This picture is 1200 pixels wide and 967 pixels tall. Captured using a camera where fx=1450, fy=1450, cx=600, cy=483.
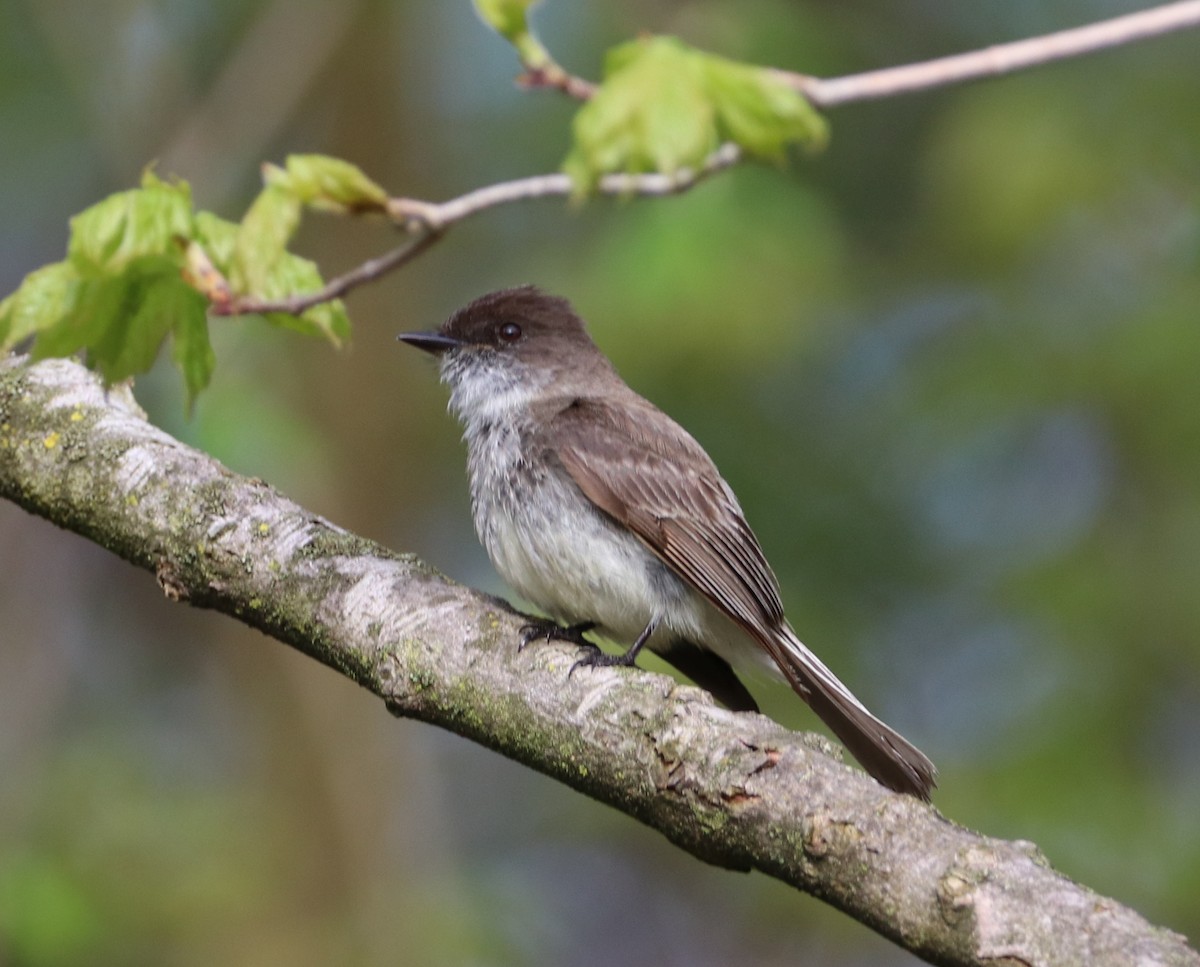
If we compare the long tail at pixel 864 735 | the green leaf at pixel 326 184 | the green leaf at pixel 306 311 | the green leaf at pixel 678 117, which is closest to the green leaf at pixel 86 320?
the green leaf at pixel 306 311

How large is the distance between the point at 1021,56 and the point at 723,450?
601 cm

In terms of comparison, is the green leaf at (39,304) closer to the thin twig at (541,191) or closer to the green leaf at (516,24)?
the thin twig at (541,191)

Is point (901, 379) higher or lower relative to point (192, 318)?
higher

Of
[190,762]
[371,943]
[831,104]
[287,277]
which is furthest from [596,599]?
[190,762]

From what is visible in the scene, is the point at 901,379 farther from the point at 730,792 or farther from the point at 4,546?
the point at 730,792

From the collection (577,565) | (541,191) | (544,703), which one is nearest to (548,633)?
(544,703)

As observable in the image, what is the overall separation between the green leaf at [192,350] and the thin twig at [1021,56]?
157 centimetres

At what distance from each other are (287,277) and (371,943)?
13.4 ft


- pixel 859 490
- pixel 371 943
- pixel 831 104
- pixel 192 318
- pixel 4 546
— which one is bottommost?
pixel 371 943

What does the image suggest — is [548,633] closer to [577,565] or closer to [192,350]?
[577,565]

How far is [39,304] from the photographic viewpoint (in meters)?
3.04

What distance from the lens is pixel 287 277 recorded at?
10.6 feet

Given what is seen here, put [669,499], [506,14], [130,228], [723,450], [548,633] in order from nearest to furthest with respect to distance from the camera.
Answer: [506,14] → [130,228] → [548,633] → [669,499] → [723,450]

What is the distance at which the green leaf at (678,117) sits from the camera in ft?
8.84
